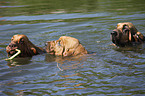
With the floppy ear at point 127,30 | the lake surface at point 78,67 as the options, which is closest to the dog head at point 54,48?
the lake surface at point 78,67

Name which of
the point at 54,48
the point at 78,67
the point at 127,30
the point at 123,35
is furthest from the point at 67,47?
the point at 127,30

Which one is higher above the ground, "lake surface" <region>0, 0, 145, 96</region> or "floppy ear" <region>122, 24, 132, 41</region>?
"floppy ear" <region>122, 24, 132, 41</region>

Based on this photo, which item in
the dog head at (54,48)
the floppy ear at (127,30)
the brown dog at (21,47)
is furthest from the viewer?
the floppy ear at (127,30)

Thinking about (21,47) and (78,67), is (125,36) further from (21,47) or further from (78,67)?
(21,47)

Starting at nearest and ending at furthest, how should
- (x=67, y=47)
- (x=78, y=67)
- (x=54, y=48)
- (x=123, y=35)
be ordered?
(x=78, y=67)
(x=67, y=47)
(x=54, y=48)
(x=123, y=35)

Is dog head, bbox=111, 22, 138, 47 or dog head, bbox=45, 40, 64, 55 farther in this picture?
dog head, bbox=111, 22, 138, 47

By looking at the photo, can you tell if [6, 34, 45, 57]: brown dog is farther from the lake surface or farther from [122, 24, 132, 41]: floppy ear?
[122, 24, 132, 41]: floppy ear

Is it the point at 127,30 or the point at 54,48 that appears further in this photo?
the point at 127,30

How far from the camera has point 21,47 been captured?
998 centimetres

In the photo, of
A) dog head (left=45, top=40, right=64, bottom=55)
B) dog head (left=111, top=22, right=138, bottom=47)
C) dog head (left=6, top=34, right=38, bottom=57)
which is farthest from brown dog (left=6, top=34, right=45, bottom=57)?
dog head (left=111, top=22, right=138, bottom=47)

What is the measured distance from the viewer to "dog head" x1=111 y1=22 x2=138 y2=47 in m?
10.9

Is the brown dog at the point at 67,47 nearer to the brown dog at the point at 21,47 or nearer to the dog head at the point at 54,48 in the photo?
the dog head at the point at 54,48

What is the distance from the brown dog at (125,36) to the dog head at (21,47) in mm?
3127

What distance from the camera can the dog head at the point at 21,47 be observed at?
980cm
